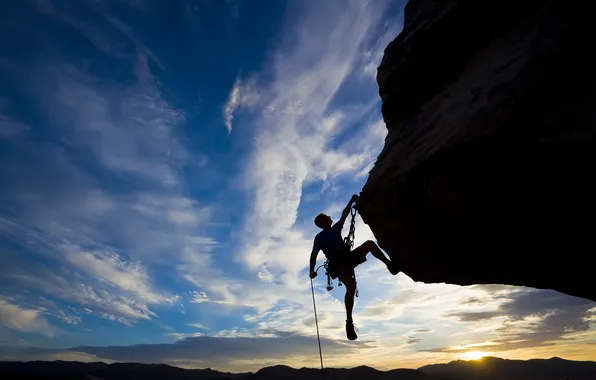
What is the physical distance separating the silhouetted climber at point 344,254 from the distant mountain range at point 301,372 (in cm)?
13859

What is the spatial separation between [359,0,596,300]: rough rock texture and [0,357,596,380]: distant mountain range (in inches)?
5560

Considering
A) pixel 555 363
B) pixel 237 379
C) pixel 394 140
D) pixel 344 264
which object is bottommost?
pixel 344 264

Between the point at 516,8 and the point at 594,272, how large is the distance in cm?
550

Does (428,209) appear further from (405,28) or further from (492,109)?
(405,28)

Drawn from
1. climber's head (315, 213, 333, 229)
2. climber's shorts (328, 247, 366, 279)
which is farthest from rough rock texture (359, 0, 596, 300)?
climber's head (315, 213, 333, 229)

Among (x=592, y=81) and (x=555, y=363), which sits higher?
(x=555, y=363)

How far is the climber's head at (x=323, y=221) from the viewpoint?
34.2ft

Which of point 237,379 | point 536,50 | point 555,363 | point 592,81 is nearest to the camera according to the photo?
point 592,81

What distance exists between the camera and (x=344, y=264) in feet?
32.2

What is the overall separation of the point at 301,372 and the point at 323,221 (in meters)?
151

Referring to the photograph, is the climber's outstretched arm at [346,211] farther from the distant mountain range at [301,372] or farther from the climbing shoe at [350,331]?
the distant mountain range at [301,372]

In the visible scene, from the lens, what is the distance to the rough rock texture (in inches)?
187

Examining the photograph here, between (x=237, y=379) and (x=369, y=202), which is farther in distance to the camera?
(x=237, y=379)

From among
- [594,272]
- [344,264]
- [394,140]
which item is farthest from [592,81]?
[344,264]
